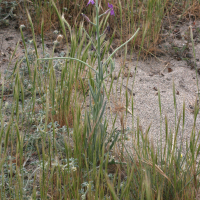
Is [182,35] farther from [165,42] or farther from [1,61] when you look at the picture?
[1,61]

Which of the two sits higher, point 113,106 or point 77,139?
point 77,139

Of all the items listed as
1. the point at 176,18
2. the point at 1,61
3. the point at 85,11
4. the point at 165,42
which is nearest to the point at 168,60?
the point at 165,42

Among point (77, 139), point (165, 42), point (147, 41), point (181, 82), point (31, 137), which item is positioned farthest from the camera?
point (165, 42)

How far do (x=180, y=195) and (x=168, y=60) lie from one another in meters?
1.73

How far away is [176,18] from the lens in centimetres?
322

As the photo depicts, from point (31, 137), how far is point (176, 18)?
7.91 ft

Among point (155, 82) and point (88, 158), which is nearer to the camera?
point (88, 158)

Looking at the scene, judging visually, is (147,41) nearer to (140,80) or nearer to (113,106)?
(140,80)

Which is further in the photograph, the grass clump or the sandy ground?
the sandy ground

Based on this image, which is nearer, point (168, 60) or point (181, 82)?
point (181, 82)

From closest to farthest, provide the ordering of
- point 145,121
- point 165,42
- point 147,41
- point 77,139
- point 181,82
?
point 77,139
point 145,121
point 181,82
point 147,41
point 165,42

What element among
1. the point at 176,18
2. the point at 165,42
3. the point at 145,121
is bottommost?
the point at 145,121

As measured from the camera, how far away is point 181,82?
249 cm

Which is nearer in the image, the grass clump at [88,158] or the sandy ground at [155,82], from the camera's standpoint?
the grass clump at [88,158]
